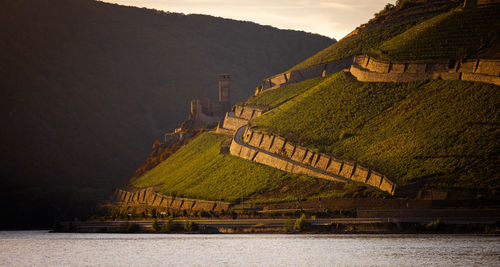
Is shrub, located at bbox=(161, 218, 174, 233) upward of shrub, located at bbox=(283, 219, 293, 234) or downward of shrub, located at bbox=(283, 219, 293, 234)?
downward

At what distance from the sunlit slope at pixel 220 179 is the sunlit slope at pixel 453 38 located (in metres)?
26.1

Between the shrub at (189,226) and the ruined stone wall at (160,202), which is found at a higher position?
the shrub at (189,226)

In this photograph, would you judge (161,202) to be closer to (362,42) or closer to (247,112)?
(247,112)

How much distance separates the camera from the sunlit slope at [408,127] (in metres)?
87.6

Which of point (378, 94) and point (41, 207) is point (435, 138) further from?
point (41, 207)

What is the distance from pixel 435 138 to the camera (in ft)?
309

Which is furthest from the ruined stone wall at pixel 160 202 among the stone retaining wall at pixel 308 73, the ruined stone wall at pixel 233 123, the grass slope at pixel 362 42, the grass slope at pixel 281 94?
the grass slope at pixel 362 42

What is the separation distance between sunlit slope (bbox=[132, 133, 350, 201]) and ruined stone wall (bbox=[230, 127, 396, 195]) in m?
1.10

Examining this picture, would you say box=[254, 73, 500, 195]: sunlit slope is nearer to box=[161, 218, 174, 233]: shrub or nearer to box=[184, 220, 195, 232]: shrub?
box=[184, 220, 195, 232]: shrub

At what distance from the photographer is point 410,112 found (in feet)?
341

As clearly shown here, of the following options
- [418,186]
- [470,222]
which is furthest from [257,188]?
[470,222]

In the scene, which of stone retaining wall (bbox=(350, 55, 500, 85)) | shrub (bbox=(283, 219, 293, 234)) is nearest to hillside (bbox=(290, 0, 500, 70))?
stone retaining wall (bbox=(350, 55, 500, 85))

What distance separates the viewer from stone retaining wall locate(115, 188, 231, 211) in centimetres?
11039

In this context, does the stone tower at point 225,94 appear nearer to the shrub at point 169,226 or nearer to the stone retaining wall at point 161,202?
the stone retaining wall at point 161,202
